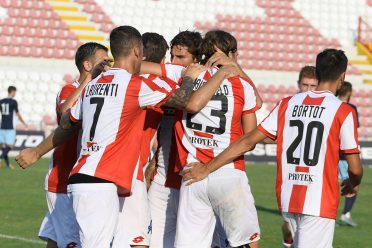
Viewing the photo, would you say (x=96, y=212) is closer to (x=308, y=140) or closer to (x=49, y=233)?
(x=49, y=233)

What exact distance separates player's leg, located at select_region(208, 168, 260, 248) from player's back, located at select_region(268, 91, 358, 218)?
2.19 feet

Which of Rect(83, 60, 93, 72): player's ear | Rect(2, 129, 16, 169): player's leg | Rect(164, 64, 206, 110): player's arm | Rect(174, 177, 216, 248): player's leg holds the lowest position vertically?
Rect(2, 129, 16, 169): player's leg

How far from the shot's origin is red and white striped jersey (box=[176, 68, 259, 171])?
6.68 m

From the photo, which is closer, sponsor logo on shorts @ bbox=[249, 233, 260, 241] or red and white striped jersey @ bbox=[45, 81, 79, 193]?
sponsor logo on shorts @ bbox=[249, 233, 260, 241]

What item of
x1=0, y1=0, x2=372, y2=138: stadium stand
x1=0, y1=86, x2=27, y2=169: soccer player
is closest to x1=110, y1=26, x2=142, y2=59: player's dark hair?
x1=0, y1=86, x2=27, y2=169: soccer player

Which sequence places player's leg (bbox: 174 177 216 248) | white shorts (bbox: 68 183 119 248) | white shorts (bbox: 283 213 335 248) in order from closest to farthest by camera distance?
1. white shorts (bbox: 283 213 335 248)
2. white shorts (bbox: 68 183 119 248)
3. player's leg (bbox: 174 177 216 248)

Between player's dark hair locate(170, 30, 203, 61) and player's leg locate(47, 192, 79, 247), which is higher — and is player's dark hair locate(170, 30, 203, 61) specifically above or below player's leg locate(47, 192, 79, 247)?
above

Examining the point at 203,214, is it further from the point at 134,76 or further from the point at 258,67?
the point at 258,67

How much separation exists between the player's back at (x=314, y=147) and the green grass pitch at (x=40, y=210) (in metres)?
4.41

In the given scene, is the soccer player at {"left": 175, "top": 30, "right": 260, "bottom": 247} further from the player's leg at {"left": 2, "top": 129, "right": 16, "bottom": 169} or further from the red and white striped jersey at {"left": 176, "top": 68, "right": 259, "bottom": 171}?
the player's leg at {"left": 2, "top": 129, "right": 16, "bottom": 169}

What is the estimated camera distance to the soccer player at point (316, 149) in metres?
5.96

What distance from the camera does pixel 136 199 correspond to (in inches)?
267

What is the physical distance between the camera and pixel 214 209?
6.75m

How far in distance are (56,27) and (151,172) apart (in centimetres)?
2232
